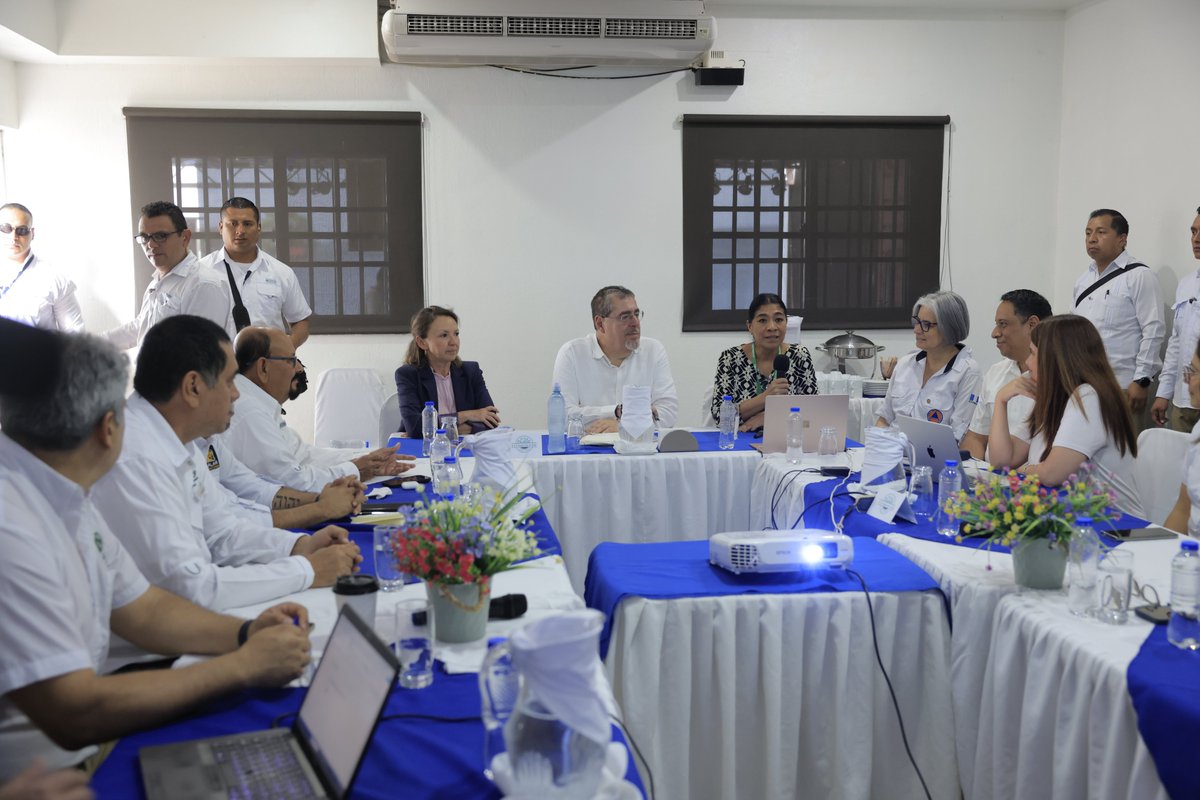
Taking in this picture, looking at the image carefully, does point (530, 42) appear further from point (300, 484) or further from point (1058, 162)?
point (1058, 162)

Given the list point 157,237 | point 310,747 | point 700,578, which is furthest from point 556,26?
point 310,747

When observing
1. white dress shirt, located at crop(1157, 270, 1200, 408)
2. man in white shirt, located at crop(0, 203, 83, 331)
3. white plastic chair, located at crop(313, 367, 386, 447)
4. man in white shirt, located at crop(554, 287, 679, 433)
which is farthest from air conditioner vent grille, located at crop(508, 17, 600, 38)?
white dress shirt, located at crop(1157, 270, 1200, 408)

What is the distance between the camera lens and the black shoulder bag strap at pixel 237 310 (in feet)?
15.0

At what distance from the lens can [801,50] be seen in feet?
20.2

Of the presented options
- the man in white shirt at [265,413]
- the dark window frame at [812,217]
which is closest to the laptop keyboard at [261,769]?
the man in white shirt at [265,413]

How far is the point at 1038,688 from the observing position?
197cm

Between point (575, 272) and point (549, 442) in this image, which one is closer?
point (549, 442)

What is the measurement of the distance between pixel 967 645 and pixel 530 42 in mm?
4039

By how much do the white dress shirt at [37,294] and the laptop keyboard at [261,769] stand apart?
4.79 metres

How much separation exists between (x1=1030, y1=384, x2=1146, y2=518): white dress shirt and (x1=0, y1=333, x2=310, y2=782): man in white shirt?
227 cm

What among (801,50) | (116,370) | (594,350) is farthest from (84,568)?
(801,50)

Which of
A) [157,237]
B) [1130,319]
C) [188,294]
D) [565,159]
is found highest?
[565,159]

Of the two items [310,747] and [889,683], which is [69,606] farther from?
[889,683]

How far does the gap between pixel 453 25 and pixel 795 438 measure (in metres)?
2.96
